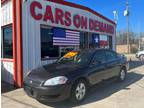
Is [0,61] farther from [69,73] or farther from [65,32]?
[69,73]

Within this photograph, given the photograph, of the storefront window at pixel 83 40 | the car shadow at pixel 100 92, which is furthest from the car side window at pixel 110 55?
the storefront window at pixel 83 40

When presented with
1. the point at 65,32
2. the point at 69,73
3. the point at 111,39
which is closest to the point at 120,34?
the point at 111,39

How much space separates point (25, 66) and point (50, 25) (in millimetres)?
2308

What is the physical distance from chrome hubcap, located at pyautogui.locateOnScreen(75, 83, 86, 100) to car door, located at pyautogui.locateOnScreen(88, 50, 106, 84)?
45 cm

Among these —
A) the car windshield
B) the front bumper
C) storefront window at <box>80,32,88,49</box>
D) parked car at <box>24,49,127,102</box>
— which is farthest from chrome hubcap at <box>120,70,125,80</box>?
the front bumper

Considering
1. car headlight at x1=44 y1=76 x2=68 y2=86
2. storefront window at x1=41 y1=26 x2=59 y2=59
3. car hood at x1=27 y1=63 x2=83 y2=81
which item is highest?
storefront window at x1=41 y1=26 x2=59 y2=59

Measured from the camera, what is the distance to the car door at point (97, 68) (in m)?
7.85

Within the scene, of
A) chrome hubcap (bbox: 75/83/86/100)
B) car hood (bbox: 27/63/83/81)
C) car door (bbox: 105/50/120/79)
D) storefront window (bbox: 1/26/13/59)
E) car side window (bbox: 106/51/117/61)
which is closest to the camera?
car hood (bbox: 27/63/83/81)

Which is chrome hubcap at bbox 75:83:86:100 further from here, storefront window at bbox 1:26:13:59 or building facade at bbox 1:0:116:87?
storefront window at bbox 1:26:13:59

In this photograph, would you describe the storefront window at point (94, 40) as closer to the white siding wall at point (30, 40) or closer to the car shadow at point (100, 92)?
the white siding wall at point (30, 40)

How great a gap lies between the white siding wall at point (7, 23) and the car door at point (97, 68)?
3883mm

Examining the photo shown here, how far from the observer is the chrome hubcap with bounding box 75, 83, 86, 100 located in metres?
7.13

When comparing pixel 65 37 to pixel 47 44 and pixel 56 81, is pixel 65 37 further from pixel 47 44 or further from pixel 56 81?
pixel 56 81

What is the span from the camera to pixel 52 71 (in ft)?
23.8
